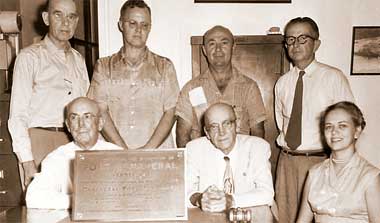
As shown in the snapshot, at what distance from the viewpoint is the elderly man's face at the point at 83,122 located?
8.56 ft

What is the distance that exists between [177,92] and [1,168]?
228cm

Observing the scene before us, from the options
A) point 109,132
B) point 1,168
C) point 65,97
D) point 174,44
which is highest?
point 174,44

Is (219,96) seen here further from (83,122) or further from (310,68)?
(83,122)

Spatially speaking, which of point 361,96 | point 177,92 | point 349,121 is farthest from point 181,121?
point 361,96

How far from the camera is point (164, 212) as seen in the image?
1.98 m

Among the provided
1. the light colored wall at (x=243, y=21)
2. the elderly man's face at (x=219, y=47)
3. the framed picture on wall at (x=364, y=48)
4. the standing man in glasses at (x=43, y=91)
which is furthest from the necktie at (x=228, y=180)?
the framed picture on wall at (x=364, y=48)

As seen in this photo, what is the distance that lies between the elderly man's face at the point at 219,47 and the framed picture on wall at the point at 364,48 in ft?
4.15

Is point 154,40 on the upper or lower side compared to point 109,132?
upper

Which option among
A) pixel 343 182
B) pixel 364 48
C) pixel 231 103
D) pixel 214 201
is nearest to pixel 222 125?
pixel 214 201

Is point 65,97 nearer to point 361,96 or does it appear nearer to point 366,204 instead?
point 366,204

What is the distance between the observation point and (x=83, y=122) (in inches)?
103

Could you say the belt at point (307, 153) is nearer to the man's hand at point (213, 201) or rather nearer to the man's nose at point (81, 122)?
the man's hand at point (213, 201)

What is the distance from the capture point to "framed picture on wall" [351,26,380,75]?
405 centimetres

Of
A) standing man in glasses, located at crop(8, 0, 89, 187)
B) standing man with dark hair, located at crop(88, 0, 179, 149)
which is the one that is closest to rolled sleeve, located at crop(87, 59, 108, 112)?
standing man with dark hair, located at crop(88, 0, 179, 149)
